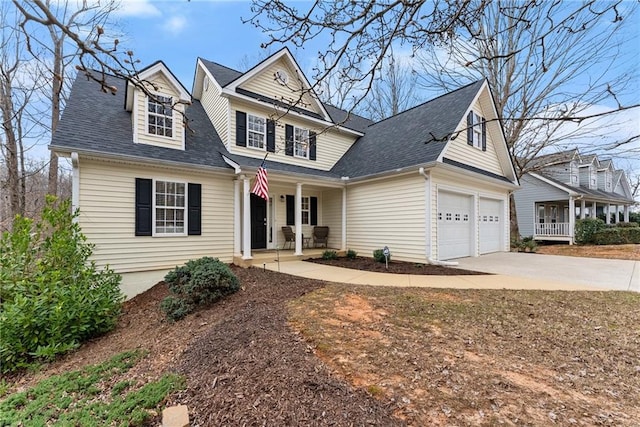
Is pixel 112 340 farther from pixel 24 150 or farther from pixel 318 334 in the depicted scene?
pixel 24 150

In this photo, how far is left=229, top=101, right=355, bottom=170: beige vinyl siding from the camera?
9927mm

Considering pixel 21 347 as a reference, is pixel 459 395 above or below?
above

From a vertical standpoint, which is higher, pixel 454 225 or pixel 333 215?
pixel 333 215

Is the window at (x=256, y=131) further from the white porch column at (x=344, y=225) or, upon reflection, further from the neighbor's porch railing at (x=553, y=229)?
the neighbor's porch railing at (x=553, y=229)

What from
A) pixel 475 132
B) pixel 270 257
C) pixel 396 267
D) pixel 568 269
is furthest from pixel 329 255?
pixel 475 132

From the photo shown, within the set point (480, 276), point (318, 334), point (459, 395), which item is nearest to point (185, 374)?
point (318, 334)

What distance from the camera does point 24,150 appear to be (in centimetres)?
1173

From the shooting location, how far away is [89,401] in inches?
116

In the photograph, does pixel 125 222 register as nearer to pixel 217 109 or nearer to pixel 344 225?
pixel 217 109

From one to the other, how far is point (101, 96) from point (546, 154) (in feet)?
63.9

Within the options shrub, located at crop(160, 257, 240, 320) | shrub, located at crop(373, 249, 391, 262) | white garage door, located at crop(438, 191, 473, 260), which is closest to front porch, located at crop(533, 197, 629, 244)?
white garage door, located at crop(438, 191, 473, 260)

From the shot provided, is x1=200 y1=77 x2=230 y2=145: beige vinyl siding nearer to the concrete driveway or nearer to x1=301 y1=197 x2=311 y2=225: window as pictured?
x1=301 y1=197 x2=311 y2=225: window

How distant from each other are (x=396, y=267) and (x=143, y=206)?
283 inches

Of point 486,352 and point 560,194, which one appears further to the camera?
point 560,194
